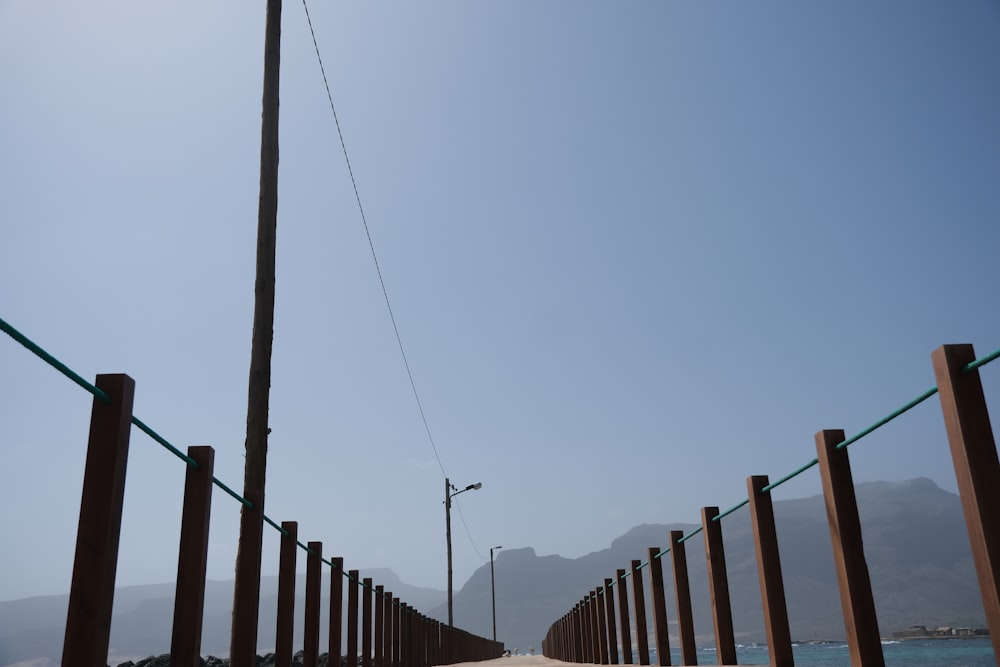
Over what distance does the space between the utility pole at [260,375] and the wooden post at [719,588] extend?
3.56m

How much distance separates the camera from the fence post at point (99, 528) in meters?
2.75

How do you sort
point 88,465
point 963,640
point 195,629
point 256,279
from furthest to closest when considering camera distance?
point 963,640 < point 256,279 < point 195,629 < point 88,465

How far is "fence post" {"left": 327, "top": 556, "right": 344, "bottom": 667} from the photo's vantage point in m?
8.11

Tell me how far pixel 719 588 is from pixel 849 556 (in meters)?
2.89

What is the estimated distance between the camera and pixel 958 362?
2.94 m

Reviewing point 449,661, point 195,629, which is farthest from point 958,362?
point 449,661

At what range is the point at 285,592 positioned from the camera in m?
6.18

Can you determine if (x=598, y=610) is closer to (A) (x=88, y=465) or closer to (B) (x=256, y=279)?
(B) (x=256, y=279)

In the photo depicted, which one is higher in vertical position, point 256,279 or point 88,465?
point 256,279

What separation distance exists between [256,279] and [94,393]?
541 cm

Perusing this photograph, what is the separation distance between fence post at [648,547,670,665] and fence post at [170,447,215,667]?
18.4ft

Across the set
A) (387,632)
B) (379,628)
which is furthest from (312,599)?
(387,632)

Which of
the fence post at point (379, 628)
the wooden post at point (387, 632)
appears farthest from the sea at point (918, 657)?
the fence post at point (379, 628)

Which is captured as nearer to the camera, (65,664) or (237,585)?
(65,664)
